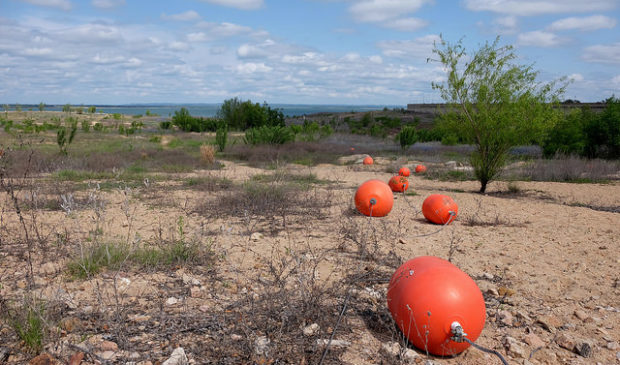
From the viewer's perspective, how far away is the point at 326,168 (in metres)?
15.9

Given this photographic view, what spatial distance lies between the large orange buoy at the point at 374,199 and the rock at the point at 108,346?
16.0 ft

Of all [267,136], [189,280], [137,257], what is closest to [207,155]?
[267,136]

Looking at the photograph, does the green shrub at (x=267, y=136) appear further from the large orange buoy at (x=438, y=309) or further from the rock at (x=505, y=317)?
the large orange buoy at (x=438, y=309)

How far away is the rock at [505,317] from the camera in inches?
149

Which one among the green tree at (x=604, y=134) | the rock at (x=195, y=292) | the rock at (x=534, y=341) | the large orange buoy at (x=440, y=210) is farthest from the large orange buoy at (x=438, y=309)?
the green tree at (x=604, y=134)

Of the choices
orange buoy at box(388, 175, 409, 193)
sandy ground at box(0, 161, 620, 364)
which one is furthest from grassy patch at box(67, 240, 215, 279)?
orange buoy at box(388, 175, 409, 193)

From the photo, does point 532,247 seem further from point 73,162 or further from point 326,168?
point 73,162

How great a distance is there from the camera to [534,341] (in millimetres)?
3475

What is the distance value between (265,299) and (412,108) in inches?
3012

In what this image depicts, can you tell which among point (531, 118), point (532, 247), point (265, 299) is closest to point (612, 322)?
point (532, 247)

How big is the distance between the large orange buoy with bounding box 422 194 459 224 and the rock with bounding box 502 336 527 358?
12.3 feet

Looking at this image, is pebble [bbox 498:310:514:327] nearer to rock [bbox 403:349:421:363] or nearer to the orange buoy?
rock [bbox 403:349:421:363]

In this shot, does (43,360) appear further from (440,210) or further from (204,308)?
(440,210)

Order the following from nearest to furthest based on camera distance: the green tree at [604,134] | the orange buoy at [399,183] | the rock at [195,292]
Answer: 1. the rock at [195,292]
2. the orange buoy at [399,183]
3. the green tree at [604,134]
